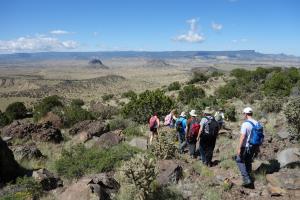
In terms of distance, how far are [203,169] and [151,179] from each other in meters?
2.71

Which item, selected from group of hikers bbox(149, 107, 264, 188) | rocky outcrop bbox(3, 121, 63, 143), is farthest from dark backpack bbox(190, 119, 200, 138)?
rocky outcrop bbox(3, 121, 63, 143)

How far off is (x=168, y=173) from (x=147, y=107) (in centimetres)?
1327

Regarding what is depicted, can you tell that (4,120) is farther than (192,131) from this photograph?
Yes

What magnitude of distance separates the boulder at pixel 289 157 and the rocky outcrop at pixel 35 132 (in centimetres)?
996

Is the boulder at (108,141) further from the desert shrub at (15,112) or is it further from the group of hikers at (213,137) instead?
the desert shrub at (15,112)

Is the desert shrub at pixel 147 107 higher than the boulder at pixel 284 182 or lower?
lower

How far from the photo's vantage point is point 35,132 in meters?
16.9

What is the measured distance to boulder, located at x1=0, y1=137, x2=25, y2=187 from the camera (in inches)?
382

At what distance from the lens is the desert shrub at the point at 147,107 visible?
70.7 ft

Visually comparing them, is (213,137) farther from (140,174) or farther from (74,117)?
(74,117)

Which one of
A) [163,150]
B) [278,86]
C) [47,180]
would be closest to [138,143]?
[163,150]

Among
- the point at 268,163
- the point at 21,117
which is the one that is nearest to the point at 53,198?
the point at 268,163

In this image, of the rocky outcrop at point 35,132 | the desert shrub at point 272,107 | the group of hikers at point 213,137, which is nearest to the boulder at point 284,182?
the group of hikers at point 213,137

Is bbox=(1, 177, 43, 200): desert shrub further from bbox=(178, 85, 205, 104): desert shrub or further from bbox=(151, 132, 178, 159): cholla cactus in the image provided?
bbox=(178, 85, 205, 104): desert shrub
